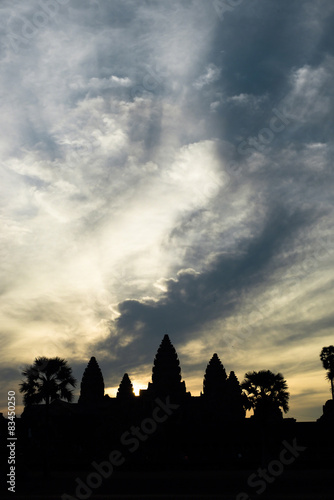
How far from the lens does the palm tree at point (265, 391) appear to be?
43.8 m

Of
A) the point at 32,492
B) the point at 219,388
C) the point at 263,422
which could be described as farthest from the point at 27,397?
the point at 219,388

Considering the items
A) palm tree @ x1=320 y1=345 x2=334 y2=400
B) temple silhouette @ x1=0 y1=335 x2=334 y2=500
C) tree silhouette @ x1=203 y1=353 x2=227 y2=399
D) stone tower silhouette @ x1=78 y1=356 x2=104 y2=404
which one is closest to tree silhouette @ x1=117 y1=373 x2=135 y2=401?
temple silhouette @ x1=0 y1=335 x2=334 y2=500

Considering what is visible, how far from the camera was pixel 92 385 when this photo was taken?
84062 mm

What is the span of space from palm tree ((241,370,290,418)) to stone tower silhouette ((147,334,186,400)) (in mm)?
27567

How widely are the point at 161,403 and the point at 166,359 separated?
781 centimetres

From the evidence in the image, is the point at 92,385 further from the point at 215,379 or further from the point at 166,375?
the point at 215,379

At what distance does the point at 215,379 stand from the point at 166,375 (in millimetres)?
15995

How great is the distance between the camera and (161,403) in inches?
2650

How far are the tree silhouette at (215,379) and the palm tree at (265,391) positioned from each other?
3924 cm

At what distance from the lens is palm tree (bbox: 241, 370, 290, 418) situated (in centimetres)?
4384

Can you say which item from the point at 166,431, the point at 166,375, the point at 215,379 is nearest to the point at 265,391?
the point at 166,431

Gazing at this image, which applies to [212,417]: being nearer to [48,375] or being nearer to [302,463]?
[302,463]

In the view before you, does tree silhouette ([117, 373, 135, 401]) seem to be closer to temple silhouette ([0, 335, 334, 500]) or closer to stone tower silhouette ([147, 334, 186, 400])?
temple silhouette ([0, 335, 334, 500])

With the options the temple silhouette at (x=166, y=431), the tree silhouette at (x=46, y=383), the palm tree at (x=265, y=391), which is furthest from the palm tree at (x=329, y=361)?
the tree silhouette at (x=46, y=383)
